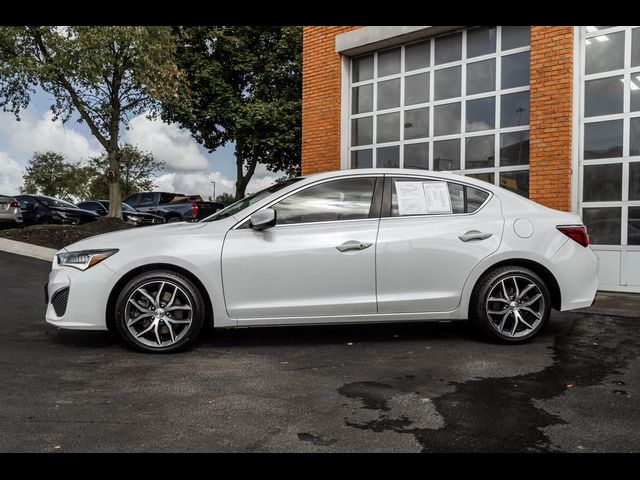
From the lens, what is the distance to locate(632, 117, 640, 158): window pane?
27.8 ft

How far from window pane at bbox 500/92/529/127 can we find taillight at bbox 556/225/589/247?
15.1ft

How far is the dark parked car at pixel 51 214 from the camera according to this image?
19719mm

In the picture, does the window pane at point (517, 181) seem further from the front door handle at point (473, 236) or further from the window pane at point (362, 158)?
the front door handle at point (473, 236)

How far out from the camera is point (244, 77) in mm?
26547

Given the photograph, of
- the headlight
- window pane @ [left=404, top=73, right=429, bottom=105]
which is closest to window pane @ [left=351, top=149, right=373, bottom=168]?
window pane @ [left=404, top=73, right=429, bottom=105]

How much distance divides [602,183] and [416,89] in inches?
147

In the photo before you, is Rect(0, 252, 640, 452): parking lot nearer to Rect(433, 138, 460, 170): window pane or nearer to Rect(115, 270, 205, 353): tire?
Rect(115, 270, 205, 353): tire

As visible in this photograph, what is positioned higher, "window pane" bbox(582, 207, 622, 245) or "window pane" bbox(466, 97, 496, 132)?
"window pane" bbox(466, 97, 496, 132)

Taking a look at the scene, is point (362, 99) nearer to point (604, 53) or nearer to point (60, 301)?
point (604, 53)

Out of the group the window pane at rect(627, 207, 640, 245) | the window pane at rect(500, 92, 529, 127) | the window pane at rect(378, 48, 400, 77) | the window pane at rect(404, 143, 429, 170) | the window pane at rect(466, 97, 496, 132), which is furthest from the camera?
the window pane at rect(378, 48, 400, 77)

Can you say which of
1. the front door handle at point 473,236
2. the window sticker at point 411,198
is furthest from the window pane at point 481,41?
the front door handle at point 473,236

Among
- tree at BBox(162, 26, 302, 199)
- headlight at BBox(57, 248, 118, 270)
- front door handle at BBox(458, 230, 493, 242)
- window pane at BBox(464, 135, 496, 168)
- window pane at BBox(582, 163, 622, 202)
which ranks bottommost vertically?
headlight at BBox(57, 248, 118, 270)

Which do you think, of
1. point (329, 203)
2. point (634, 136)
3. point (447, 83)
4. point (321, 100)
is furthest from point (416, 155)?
point (329, 203)

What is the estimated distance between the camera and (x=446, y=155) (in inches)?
411
